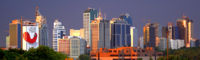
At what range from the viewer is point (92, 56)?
15362 centimetres

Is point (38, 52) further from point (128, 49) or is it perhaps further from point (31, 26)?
Answer: point (128, 49)

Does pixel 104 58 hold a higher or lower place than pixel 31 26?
lower

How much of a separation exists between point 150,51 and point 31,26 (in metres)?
41.3

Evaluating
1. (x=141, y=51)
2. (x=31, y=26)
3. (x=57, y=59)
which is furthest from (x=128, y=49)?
(x=57, y=59)

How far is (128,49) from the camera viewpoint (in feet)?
521

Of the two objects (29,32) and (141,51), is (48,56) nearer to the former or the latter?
(29,32)

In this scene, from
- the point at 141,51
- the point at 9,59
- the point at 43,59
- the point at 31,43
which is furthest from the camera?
the point at 141,51

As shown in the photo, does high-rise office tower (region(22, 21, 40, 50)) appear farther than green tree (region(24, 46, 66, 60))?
Yes

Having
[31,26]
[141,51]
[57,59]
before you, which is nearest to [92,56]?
[141,51]

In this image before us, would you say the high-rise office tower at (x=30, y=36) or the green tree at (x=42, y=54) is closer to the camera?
the green tree at (x=42, y=54)

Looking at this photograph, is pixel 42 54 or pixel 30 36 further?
pixel 30 36

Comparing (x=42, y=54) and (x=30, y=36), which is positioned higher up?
(x=30, y=36)

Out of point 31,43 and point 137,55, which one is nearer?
point 31,43

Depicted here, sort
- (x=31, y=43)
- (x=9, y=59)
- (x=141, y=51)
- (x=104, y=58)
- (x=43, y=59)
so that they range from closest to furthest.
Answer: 1. (x=9, y=59)
2. (x=43, y=59)
3. (x=31, y=43)
4. (x=104, y=58)
5. (x=141, y=51)
